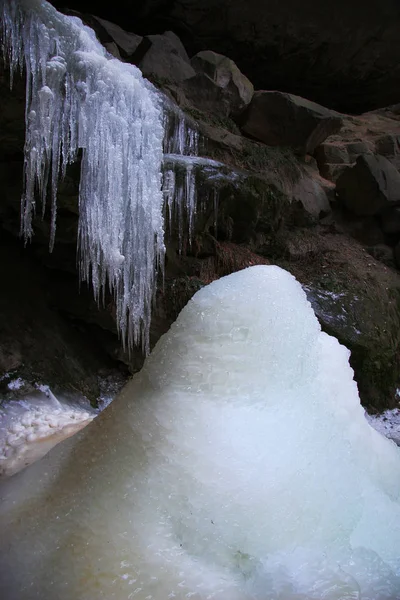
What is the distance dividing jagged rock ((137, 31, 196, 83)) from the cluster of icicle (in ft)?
6.37

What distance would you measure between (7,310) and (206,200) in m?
1.97

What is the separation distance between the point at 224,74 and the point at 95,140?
12.4ft

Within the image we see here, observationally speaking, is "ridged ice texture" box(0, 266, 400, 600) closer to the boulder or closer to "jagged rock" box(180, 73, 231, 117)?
"jagged rock" box(180, 73, 231, 117)

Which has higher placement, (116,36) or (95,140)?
(116,36)

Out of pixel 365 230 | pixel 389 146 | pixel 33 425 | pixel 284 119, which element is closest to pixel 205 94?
pixel 284 119

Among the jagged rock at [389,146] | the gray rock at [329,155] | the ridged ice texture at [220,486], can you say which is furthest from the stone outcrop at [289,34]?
the ridged ice texture at [220,486]

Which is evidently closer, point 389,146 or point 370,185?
point 370,185

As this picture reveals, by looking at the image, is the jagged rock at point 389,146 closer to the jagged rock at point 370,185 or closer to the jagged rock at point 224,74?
the jagged rock at point 370,185

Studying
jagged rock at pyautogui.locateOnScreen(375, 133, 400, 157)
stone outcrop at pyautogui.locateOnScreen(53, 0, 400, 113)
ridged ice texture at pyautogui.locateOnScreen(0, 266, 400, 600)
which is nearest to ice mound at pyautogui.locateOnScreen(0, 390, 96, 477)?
ridged ice texture at pyautogui.locateOnScreen(0, 266, 400, 600)

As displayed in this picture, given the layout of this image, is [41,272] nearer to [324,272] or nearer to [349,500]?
[324,272]

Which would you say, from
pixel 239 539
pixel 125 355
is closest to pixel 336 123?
pixel 125 355

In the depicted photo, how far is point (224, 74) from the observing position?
6410mm

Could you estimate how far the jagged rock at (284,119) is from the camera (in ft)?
21.1

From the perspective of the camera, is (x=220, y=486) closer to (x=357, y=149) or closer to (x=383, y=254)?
(x=383, y=254)
